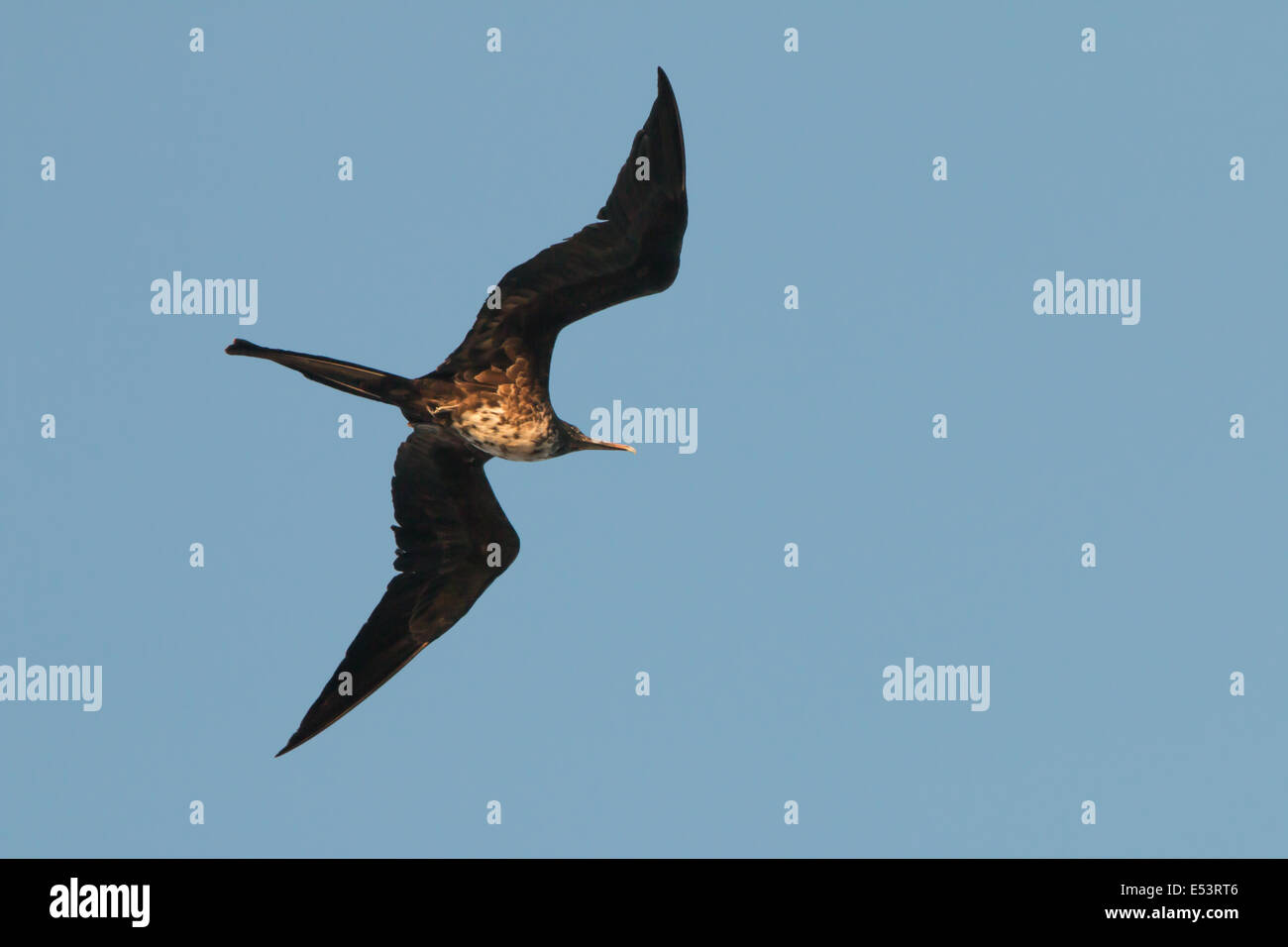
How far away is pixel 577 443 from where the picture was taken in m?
20.0

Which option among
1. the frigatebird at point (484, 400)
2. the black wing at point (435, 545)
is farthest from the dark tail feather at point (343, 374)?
the black wing at point (435, 545)

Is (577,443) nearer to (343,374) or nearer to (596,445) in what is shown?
(596,445)

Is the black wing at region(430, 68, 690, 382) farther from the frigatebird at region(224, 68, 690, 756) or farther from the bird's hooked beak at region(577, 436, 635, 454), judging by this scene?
the bird's hooked beak at region(577, 436, 635, 454)

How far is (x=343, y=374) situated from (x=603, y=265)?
3.01m

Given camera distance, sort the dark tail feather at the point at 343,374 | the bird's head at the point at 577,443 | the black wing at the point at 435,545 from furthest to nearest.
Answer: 1. the black wing at the point at 435,545
2. the bird's head at the point at 577,443
3. the dark tail feather at the point at 343,374

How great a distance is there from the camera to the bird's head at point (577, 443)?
19.9m

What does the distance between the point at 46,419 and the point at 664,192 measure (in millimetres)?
10412

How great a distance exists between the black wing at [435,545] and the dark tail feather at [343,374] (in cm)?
152

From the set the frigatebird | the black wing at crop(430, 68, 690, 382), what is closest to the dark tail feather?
the frigatebird

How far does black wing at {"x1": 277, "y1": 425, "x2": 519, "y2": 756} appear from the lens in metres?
20.7

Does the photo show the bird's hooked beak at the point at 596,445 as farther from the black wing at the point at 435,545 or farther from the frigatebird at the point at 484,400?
the black wing at the point at 435,545

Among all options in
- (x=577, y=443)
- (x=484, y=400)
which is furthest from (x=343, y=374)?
(x=577, y=443)

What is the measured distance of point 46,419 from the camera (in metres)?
24.0
